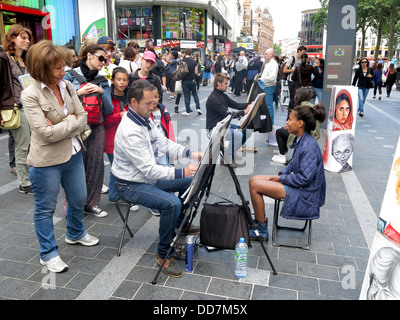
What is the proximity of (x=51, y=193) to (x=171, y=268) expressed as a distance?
122 cm

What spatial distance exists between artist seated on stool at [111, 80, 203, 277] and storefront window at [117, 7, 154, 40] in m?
36.3

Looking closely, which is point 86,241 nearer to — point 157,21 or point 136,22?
point 157,21

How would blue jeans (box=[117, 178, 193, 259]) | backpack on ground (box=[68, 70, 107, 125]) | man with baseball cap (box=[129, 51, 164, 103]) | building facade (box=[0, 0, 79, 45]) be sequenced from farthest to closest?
building facade (box=[0, 0, 79, 45]) < man with baseball cap (box=[129, 51, 164, 103]) < backpack on ground (box=[68, 70, 107, 125]) < blue jeans (box=[117, 178, 193, 259])

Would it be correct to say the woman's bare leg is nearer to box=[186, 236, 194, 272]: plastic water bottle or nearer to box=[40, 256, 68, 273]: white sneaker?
box=[186, 236, 194, 272]: plastic water bottle

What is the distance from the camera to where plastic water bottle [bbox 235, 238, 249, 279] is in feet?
10.2

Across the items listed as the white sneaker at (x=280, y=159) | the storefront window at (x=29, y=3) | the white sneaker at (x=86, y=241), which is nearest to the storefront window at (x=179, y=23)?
the storefront window at (x=29, y=3)

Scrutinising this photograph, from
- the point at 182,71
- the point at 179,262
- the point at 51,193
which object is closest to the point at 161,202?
the point at 179,262

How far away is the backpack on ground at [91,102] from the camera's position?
12.8 feet

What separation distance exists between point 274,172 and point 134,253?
3334mm

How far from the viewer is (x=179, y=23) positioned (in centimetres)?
3803

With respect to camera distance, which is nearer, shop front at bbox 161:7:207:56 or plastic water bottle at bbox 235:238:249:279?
plastic water bottle at bbox 235:238:249:279

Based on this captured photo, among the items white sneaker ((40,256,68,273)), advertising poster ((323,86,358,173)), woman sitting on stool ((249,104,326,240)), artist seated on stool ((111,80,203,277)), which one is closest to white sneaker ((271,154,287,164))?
advertising poster ((323,86,358,173))

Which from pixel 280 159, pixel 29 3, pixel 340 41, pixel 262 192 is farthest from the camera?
pixel 29 3
